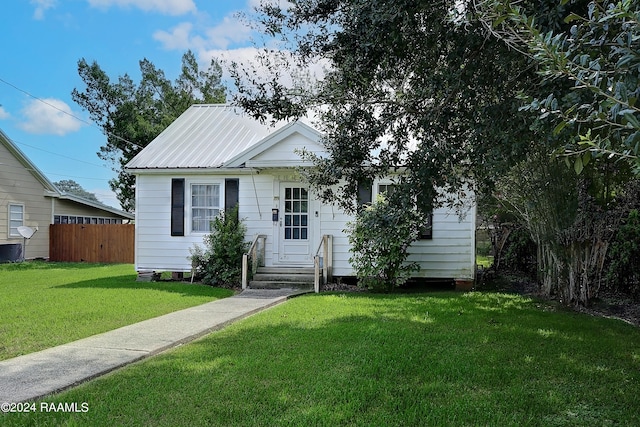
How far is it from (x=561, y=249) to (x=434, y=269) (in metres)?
3.42

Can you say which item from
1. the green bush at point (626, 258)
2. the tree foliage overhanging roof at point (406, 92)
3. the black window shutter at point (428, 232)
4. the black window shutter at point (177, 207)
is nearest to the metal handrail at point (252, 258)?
the black window shutter at point (177, 207)

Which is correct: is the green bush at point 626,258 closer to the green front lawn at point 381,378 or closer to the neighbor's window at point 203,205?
the green front lawn at point 381,378

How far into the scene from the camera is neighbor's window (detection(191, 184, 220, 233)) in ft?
39.5

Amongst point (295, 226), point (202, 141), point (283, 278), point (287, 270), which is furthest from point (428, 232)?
point (202, 141)

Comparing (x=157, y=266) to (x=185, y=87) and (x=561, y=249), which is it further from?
(x=185, y=87)

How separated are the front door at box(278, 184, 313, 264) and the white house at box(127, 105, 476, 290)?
0.08ft

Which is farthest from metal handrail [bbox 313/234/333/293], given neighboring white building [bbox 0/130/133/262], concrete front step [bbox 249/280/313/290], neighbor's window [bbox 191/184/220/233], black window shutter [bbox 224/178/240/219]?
neighboring white building [bbox 0/130/133/262]

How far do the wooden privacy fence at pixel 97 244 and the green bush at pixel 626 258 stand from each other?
17973mm

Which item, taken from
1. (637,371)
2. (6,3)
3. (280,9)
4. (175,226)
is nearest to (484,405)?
(637,371)

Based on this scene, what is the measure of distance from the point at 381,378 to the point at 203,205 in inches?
352

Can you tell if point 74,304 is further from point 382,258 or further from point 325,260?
point 382,258

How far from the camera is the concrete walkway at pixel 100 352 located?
393cm

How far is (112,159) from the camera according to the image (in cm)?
2698

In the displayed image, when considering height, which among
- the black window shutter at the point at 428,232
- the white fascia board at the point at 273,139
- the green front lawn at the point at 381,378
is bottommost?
the green front lawn at the point at 381,378
